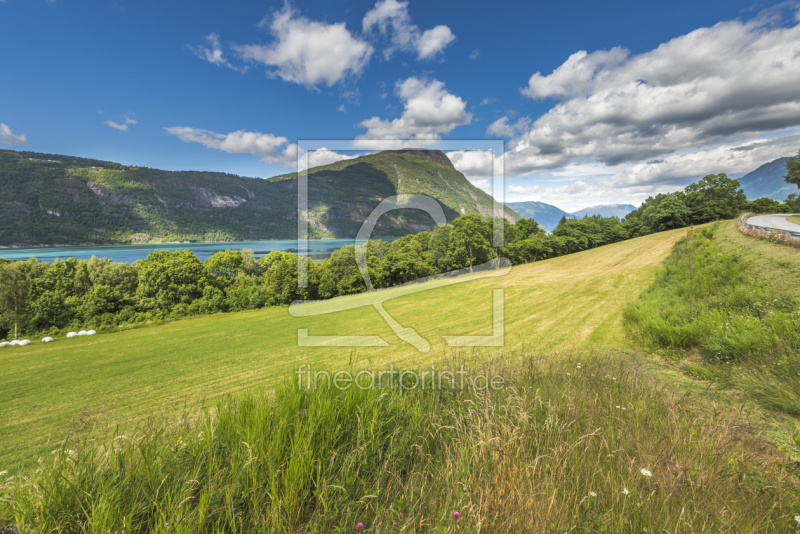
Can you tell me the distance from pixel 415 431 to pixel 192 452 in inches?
85.1

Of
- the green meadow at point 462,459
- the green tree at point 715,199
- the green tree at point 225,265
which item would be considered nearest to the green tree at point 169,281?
the green tree at point 225,265

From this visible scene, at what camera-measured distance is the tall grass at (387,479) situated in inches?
80.6

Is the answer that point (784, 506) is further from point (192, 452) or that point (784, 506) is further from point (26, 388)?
point (26, 388)

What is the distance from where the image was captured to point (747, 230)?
15117 millimetres

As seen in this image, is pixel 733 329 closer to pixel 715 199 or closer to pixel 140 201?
pixel 715 199

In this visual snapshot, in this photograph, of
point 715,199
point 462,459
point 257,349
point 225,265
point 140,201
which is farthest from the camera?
point 140,201

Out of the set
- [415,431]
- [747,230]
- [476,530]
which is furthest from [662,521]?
[747,230]

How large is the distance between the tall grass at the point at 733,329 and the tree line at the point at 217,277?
26.7 m

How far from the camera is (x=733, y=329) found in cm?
670

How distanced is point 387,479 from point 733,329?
8.73m

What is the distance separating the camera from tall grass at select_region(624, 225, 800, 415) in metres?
5.02

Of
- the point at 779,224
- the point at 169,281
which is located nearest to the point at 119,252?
the point at 169,281

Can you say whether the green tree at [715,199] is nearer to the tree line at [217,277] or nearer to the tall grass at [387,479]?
the tree line at [217,277]

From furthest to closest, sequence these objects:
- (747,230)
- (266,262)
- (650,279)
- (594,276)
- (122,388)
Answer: (266,262) → (594,276) → (650,279) → (747,230) → (122,388)
